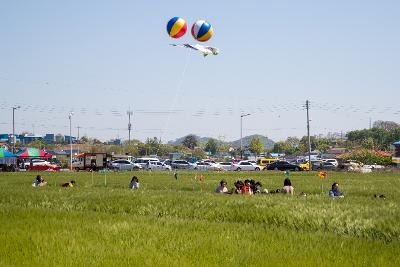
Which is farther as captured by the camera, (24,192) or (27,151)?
(27,151)

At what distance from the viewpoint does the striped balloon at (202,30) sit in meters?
22.7

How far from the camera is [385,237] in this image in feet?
41.7

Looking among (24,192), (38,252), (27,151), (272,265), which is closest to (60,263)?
(38,252)

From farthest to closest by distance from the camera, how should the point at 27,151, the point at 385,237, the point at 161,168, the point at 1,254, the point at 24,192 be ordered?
the point at 161,168
the point at 27,151
the point at 24,192
the point at 385,237
the point at 1,254

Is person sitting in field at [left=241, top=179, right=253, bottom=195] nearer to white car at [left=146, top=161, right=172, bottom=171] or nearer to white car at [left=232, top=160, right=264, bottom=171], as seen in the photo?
white car at [left=232, top=160, right=264, bottom=171]

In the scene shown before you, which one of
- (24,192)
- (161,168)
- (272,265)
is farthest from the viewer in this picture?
(161,168)

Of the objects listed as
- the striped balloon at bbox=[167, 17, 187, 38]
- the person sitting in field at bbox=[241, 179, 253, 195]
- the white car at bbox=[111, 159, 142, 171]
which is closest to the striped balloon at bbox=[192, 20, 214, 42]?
the striped balloon at bbox=[167, 17, 187, 38]

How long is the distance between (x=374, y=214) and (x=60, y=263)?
9064 millimetres

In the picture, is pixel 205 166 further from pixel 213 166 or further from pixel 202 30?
pixel 202 30

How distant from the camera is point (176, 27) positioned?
2259 centimetres

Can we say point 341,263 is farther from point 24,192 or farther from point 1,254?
point 24,192

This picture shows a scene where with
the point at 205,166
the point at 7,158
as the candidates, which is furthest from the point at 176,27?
the point at 205,166

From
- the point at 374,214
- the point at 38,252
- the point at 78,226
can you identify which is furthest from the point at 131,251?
the point at 374,214

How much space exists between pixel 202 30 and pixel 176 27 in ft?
3.75
